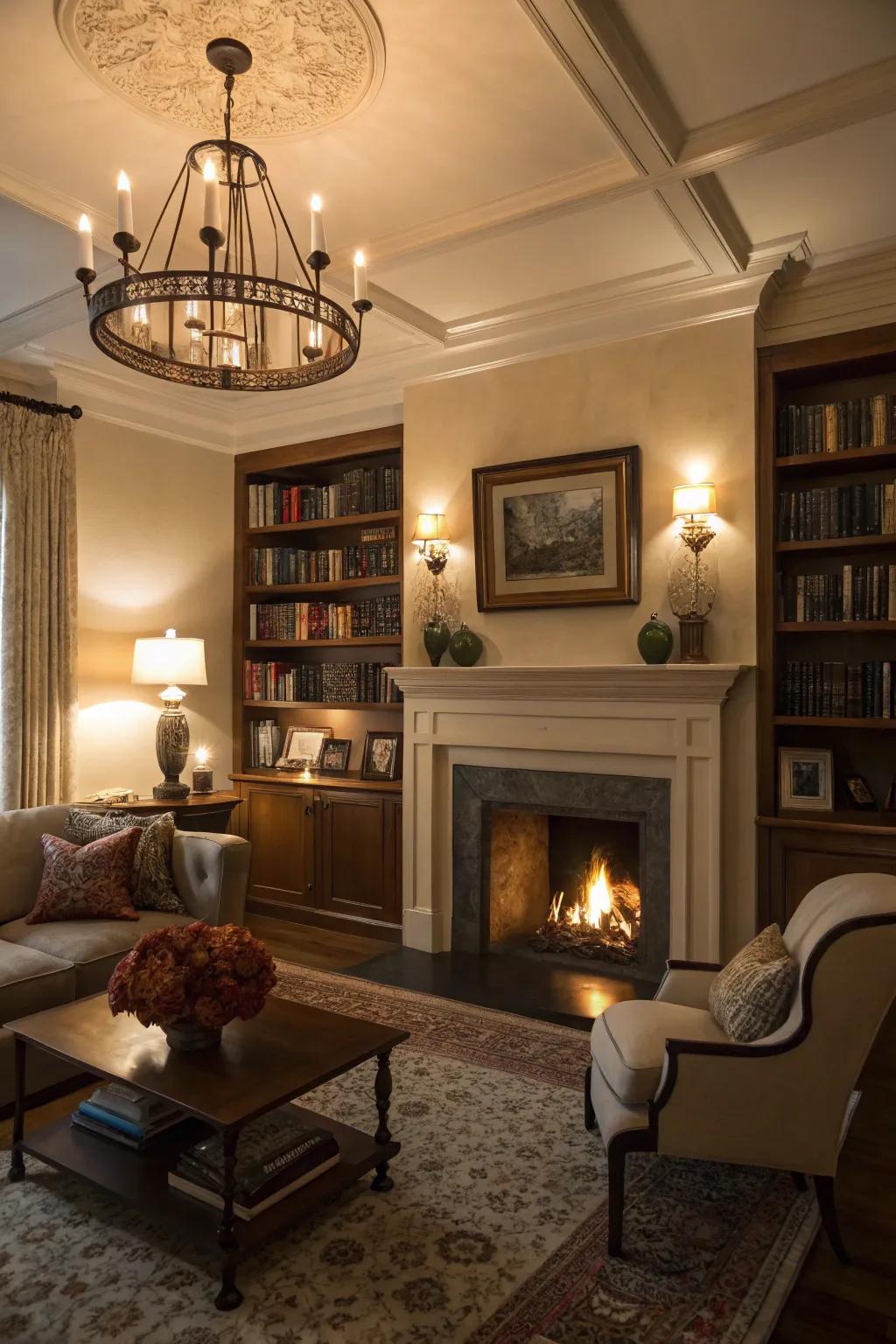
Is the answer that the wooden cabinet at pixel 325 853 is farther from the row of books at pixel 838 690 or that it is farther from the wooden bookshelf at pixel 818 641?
the row of books at pixel 838 690

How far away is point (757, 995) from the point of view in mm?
2244

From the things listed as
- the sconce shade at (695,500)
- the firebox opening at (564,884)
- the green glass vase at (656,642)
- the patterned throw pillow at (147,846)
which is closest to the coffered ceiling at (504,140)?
the sconce shade at (695,500)

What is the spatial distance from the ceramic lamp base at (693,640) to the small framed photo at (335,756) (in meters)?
2.29

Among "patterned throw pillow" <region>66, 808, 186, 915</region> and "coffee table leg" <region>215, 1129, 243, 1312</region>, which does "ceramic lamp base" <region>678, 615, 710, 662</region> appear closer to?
"patterned throw pillow" <region>66, 808, 186, 915</region>

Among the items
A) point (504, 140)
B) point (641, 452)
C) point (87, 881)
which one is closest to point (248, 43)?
point (504, 140)

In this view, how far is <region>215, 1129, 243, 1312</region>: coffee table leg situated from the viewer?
6.45ft

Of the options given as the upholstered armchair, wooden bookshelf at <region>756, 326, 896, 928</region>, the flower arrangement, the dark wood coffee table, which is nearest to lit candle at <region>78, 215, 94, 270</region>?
the flower arrangement

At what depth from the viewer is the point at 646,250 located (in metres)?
3.62

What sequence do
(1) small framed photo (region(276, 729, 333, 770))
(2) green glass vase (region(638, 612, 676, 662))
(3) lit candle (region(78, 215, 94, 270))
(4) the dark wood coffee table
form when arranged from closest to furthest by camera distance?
1. (4) the dark wood coffee table
2. (3) lit candle (region(78, 215, 94, 270))
3. (2) green glass vase (region(638, 612, 676, 662))
4. (1) small framed photo (region(276, 729, 333, 770))

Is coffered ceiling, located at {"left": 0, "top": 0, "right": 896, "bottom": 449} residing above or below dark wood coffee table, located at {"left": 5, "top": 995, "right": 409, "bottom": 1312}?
above

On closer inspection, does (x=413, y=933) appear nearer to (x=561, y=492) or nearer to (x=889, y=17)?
(x=561, y=492)

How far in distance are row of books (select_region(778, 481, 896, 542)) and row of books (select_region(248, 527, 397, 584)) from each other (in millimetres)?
2144

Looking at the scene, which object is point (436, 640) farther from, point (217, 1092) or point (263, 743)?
point (217, 1092)

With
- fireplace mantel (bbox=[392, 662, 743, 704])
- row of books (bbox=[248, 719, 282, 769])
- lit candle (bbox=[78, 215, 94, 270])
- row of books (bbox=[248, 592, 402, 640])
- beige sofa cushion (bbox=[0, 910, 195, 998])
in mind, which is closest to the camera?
lit candle (bbox=[78, 215, 94, 270])
